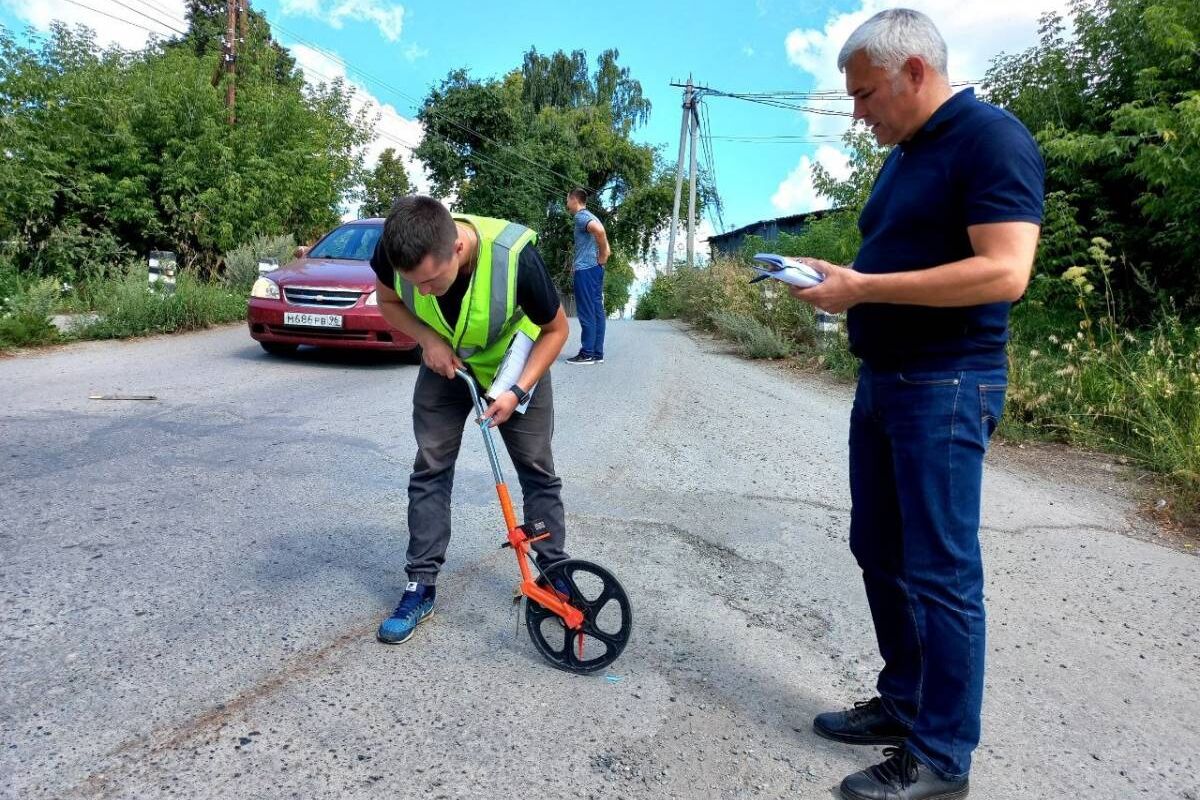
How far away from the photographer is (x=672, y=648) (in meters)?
2.95

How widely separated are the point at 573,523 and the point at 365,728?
192cm

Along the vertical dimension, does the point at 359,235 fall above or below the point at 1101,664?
above

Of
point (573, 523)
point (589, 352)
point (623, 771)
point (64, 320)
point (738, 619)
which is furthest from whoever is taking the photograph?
point (64, 320)

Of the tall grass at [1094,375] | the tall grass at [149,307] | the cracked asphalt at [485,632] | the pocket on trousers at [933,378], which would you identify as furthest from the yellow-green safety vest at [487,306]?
the tall grass at [149,307]

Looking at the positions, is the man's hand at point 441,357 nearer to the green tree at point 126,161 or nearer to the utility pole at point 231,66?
the green tree at point 126,161

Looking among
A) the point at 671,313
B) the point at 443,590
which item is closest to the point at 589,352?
the point at 443,590

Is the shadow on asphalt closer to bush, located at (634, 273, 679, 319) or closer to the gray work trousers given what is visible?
the gray work trousers

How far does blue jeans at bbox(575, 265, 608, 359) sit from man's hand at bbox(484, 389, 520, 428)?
678 cm

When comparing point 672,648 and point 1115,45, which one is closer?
point 672,648

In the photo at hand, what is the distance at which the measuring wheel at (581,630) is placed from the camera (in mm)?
2730

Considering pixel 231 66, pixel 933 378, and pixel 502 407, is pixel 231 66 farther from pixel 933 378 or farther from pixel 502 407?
pixel 933 378

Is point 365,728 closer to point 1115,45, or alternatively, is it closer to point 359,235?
point 359,235

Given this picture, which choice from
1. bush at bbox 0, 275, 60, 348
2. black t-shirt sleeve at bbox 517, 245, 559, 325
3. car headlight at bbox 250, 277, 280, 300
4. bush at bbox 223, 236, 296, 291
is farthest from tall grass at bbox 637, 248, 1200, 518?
bush at bbox 223, 236, 296, 291

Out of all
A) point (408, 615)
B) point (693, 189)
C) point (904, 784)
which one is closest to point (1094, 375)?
point (904, 784)
